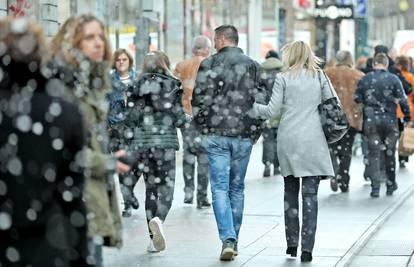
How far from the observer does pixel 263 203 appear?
14312 millimetres

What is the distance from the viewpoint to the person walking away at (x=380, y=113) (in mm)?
15281

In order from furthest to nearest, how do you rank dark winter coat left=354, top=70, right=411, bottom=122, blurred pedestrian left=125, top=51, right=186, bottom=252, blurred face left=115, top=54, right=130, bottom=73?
dark winter coat left=354, top=70, right=411, bottom=122 < blurred face left=115, top=54, right=130, bottom=73 < blurred pedestrian left=125, top=51, right=186, bottom=252

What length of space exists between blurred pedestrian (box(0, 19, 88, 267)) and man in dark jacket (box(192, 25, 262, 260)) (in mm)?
5247

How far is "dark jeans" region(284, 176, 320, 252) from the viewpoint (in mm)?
9773

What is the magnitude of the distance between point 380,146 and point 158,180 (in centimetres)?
571

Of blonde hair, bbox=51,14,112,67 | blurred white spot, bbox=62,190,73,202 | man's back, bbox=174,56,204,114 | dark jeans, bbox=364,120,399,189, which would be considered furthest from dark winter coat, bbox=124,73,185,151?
blurred white spot, bbox=62,190,73,202

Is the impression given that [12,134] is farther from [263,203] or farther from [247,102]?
[263,203]

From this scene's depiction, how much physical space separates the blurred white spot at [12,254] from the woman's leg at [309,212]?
5360 mm

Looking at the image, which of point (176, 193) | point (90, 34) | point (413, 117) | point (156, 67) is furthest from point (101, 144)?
point (413, 117)

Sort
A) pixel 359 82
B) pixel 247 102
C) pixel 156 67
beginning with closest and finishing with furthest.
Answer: pixel 247 102 → pixel 156 67 → pixel 359 82

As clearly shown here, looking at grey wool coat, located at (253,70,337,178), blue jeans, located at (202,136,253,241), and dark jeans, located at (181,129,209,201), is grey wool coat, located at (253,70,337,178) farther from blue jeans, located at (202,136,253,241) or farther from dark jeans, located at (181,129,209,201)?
dark jeans, located at (181,129,209,201)

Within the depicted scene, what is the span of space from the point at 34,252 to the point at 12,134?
43 cm

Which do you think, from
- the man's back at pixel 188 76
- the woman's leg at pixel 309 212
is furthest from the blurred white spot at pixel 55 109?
the man's back at pixel 188 76

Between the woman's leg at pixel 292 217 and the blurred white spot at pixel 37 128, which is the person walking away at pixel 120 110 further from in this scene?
the blurred white spot at pixel 37 128
